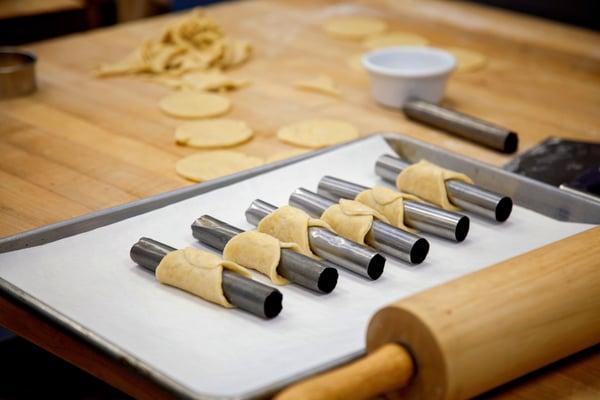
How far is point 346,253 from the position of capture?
1.34m

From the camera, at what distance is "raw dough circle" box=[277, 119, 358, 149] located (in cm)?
200

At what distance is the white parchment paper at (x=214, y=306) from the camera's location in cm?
112

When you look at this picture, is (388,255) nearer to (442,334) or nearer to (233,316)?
(233,316)

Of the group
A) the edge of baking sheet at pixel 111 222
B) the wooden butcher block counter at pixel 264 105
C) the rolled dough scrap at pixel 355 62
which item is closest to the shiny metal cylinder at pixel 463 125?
the wooden butcher block counter at pixel 264 105

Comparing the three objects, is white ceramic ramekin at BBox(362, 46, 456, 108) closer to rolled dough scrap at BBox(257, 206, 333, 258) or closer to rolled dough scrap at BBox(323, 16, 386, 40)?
rolled dough scrap at BBox(323, 16, 386, 40)

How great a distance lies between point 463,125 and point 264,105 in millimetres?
540

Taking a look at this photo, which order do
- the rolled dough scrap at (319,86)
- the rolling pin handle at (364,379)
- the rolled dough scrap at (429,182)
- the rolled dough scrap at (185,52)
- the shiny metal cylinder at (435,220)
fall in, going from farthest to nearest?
the rolled dough scrap at (185,52) < the rolled dough scrap at (319,86) < the rolled dough scrap at (429,182) < the shiny metal cylinder at (435,220) < the rolling pin handle at (364,379)

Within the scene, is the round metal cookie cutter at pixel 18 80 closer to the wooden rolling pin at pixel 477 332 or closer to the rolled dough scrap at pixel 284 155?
the rolled dough scrap at pixel 284 155

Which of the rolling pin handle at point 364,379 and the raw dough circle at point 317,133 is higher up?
the rolling pin handle at point 364,379

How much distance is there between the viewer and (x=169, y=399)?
108 centimetres

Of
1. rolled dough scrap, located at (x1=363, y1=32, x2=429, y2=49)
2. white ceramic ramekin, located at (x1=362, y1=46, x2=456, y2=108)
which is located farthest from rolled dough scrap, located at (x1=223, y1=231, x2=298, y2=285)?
rolled dough scrap, located at (x1=363, y1=32, x2=429, y2=49)

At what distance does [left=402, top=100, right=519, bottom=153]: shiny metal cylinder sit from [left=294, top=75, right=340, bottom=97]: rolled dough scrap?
0.85 ft

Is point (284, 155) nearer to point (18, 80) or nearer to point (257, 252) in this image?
point (257, 252)

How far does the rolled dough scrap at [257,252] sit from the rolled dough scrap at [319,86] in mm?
1034
